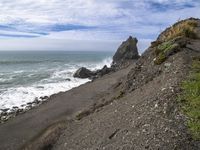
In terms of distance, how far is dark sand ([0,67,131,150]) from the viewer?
2297 centimetres

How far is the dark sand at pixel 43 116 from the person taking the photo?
75.4 ft

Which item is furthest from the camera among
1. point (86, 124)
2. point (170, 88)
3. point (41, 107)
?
point (41, 107)

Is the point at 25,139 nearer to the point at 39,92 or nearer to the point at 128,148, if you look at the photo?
the point at 128,148

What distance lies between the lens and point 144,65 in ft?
88.1

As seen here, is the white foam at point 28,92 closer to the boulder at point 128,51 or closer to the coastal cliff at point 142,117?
the coastal cliff at point 142,117

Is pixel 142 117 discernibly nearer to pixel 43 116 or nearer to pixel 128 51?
pixel 43 116

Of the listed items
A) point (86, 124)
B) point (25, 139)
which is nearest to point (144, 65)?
point (86, 124)

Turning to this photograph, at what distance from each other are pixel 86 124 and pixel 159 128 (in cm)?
716

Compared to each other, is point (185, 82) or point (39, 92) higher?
point (185, 82)

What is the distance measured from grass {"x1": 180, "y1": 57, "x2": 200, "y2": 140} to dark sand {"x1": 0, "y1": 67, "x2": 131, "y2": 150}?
1067 centimetres

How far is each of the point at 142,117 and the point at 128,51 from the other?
194ft

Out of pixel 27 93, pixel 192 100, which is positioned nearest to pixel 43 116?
pixel 192 100

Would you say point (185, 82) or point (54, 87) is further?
point (54, 87)

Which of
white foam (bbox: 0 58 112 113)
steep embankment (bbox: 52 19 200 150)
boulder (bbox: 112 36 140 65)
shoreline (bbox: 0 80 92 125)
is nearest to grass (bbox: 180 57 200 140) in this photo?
steep embankment (bbox: 52 19 200 150)
